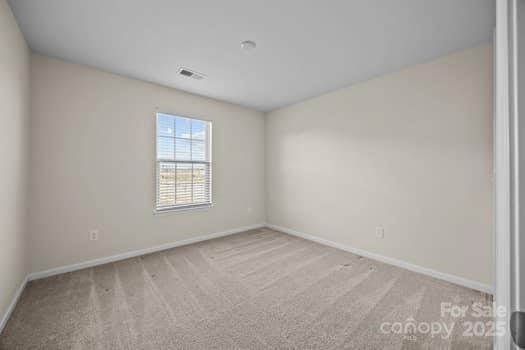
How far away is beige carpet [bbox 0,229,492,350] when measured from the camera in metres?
1.58

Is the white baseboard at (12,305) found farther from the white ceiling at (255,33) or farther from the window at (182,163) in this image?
the white ceiling at (255,33)

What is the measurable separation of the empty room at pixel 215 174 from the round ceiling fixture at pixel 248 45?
1 cm

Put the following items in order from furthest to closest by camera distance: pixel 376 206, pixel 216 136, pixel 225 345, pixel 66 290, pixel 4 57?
pixel 216 136 < pixel 376 206 < pixel 66 290 < pixel 4 57 < pixel 225 345

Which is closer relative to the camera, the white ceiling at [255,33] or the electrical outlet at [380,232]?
the white ceiling at [255,33]

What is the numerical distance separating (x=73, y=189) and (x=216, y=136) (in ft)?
7.15

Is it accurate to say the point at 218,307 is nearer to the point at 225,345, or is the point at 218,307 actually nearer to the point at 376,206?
the point at 225,345

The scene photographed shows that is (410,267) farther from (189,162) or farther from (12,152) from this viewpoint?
(12,152)

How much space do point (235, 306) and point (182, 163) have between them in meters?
2.39

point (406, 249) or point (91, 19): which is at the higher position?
point (91, 19)

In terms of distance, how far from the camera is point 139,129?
3096 mm

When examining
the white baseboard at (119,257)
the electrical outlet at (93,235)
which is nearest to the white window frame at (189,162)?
the white baseboard at (119,257)

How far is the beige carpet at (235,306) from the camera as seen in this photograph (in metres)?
1.58

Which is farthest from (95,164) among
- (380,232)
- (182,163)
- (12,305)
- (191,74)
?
(380,232)

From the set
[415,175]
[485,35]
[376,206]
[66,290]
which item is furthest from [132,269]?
[485,35]
